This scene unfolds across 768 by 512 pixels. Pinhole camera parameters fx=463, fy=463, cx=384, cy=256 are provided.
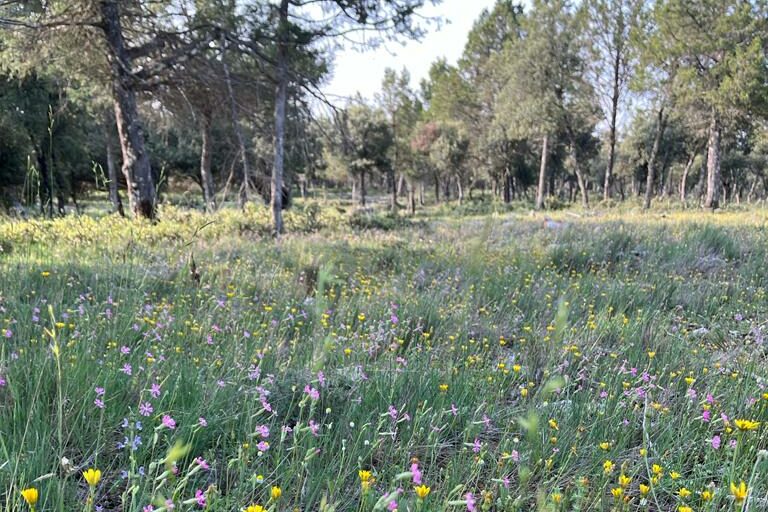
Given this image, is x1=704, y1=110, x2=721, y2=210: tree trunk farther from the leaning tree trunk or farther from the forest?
the leaning tree trunk

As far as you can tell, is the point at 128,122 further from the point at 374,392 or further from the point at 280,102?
the point at 374,392

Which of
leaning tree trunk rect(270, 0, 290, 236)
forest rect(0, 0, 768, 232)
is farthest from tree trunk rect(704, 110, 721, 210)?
leaning tree trunk rect(270, 0, 290, 236)

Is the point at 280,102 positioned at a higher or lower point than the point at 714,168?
higher

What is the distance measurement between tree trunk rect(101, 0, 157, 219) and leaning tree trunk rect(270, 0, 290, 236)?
237 centimetres

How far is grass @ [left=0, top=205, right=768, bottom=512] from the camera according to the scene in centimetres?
153

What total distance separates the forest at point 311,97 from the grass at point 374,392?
152cm

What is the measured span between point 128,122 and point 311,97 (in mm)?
3962

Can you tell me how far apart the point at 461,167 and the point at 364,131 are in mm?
10902

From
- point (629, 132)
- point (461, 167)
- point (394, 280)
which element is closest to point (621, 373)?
point (394, 280)

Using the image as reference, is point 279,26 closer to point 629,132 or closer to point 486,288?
point 486,288

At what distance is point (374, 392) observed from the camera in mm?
2215

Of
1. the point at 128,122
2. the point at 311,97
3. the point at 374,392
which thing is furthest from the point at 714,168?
the point at 374,392

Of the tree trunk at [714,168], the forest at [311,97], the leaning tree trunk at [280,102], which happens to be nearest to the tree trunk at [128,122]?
the forest at [311,97]

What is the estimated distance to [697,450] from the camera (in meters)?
2.06
